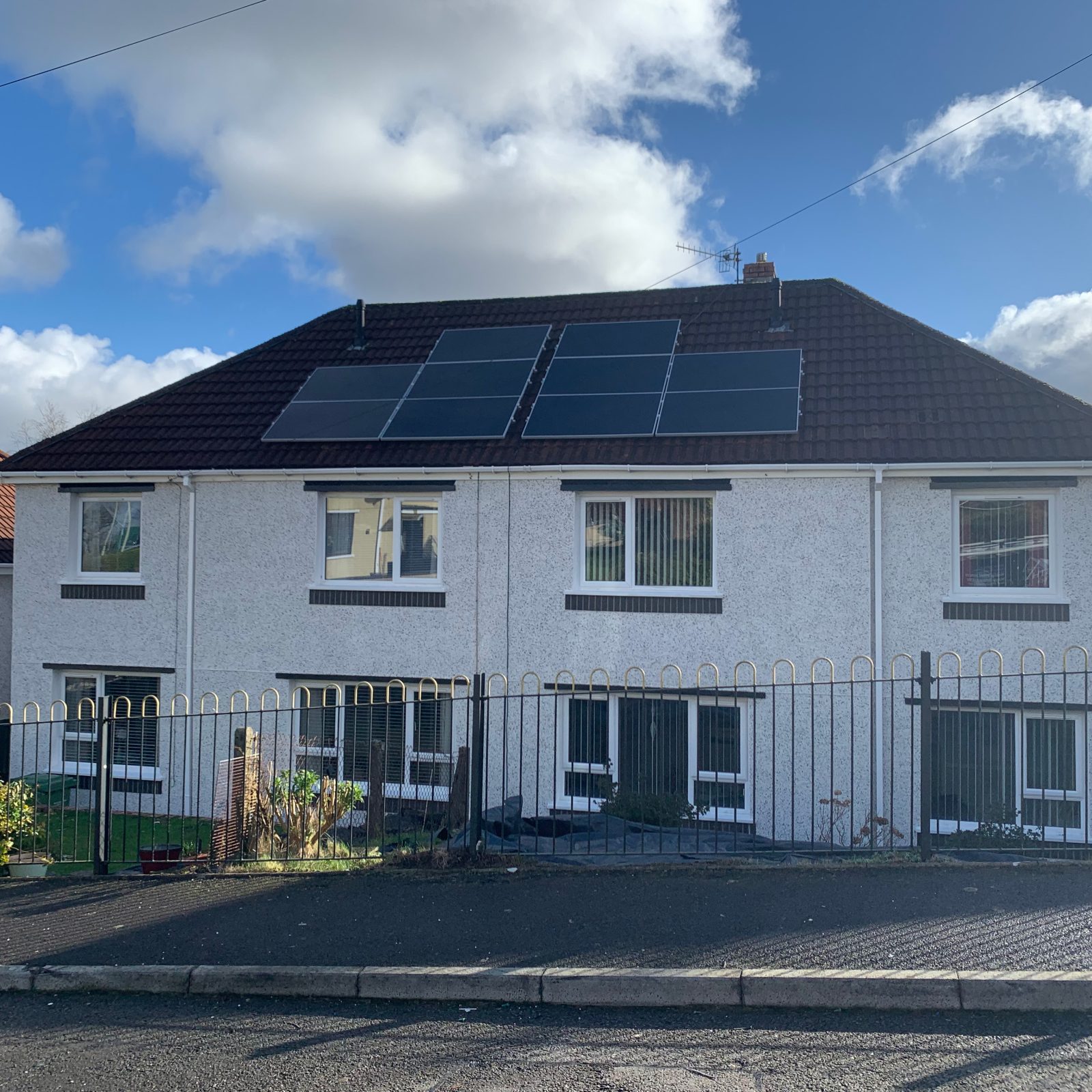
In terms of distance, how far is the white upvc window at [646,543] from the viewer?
11391mm

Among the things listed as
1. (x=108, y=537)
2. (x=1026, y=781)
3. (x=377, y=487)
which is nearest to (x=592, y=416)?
(x=377, y=487)

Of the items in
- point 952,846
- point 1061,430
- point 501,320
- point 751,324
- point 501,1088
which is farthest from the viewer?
point 501,320

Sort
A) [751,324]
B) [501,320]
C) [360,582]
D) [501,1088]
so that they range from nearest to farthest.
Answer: [501,1088] → [360,582] → [751,324] → [501,320]

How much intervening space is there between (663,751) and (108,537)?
318 inches

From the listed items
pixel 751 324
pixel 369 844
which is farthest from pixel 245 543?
pixel 751 324

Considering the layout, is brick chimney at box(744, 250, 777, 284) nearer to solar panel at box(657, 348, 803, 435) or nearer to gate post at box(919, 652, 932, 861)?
solar panel at box(657, 348, 803, 435)

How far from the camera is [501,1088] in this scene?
445cm

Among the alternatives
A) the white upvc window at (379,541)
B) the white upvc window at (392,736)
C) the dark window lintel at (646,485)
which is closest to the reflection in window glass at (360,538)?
the white upvc window at (379,541)

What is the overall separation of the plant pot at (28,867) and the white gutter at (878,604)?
8.07m

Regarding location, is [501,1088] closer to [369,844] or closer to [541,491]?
[369,844]

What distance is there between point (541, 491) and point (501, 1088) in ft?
25.8

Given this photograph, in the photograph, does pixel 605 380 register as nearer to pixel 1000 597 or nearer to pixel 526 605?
pixel 526 605

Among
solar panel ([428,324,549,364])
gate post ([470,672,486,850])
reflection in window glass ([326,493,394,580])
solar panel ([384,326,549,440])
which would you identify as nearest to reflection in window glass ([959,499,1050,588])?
solar panel ([384,326,549,440])

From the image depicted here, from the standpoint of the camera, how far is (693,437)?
1148 centimetres
